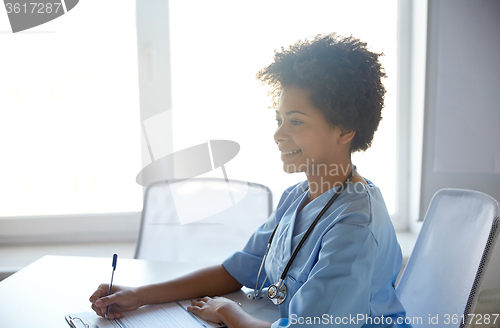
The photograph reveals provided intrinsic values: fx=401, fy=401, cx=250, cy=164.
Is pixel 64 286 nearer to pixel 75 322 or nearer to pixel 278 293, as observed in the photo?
pixel 75 322

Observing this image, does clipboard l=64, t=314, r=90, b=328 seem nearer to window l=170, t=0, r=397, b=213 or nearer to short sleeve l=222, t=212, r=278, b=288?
short sleeve l=222, t=212, r=278, b=288

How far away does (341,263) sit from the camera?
2.70 feet

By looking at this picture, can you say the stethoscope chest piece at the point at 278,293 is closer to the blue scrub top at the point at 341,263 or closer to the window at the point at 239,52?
the blue scrub top at the point at 341,263

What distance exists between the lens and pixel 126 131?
6.89ft

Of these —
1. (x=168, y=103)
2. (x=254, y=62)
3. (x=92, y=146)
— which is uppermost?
(x=254, y=62)

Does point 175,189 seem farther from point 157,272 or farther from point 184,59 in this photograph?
point 184,59

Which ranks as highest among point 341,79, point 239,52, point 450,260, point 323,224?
point 239,52

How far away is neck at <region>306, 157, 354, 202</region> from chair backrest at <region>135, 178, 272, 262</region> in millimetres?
540

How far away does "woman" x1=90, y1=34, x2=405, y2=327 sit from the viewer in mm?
823

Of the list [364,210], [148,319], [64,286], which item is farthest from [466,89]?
[64,286]

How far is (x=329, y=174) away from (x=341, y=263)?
0.29 meters

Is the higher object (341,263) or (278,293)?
(341,263)

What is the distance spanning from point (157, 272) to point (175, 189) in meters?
0.43

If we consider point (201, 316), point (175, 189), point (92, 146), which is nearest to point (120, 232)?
point (92, 146)
